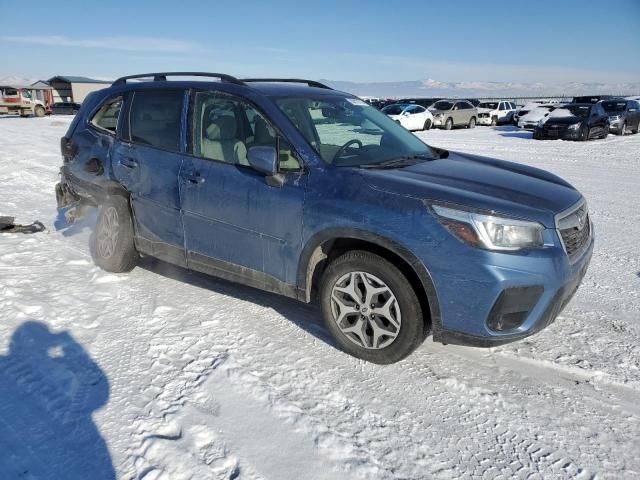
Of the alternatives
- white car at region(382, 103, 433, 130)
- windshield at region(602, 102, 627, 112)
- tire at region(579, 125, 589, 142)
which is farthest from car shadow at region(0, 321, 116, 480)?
windshield at region(602, 102, 627, 112)

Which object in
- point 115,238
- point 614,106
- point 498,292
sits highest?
point 614,106

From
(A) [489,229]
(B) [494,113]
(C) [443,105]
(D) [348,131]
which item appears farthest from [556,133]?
(A) [489,229]

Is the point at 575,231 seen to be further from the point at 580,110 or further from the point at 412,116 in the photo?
the point at 412,116

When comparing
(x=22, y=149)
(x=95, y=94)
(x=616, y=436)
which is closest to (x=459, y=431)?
(x=616, y=436)

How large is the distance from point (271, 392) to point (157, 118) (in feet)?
8.51

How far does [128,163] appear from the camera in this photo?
→ 4.43 m

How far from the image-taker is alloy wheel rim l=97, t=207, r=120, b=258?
4617 millimetres

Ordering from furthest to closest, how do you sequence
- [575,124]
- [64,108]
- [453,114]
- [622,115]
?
[64,108] < [453,114] < [622,115] < [575,124]

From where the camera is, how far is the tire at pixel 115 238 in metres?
4.54

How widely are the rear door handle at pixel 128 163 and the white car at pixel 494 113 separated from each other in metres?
28.1

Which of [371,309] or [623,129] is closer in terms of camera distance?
[371,309]

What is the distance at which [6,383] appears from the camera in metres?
2.98

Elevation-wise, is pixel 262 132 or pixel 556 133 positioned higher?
pixel 556 133

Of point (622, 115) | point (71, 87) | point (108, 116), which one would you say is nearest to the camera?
point (108, 116)
